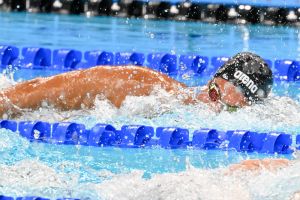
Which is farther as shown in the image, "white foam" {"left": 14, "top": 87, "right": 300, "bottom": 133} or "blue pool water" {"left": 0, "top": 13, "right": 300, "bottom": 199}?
"white foam" {"left": 14, "top": 87, "right": 300, "bottom": 133}

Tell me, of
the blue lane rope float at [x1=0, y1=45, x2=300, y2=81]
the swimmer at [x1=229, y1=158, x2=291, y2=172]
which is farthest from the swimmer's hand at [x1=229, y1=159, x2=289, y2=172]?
the blue lane rope float at [x1=0, y1=45, x2=300, y2=81]

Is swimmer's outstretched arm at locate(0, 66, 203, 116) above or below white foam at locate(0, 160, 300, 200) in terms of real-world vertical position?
above

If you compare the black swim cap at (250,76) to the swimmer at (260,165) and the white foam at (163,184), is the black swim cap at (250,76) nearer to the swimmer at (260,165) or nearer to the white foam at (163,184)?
the white foam at (163,184)

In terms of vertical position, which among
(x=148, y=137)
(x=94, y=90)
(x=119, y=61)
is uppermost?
(x=94, y=90)

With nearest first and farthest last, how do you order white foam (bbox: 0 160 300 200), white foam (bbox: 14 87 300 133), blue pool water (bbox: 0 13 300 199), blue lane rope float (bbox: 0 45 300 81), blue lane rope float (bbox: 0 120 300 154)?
white foam (bbox: 0 160 300 200) → blue pool water (bbox: 0 13 300 199) → blue lane rope float (bbox: 0 120 300 154) → white foam (bbox: 14 87 300 133) → blue lane rope float (bbox: 0 45 300 81)

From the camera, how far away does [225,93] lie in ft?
16.0

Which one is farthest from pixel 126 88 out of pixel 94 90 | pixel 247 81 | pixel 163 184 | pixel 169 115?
pixel 163 184

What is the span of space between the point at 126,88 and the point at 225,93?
514 millimetres

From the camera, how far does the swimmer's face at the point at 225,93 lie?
4.83 meters

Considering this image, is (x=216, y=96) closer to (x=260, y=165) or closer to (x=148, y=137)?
(x=148, y=137)

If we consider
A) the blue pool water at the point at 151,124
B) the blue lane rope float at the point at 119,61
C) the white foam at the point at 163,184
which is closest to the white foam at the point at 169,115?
the blue pool water at the point at 151,124

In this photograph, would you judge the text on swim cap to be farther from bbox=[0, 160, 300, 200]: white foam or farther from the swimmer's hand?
the swimmer's hand

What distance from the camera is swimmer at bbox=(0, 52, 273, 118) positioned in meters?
4.84

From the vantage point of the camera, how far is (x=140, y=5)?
9.28 m
